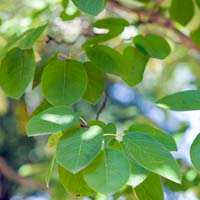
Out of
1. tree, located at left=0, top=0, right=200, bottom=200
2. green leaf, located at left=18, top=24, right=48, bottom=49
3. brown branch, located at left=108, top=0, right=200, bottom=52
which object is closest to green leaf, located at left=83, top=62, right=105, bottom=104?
tree, located at left=0, top=0, right=200, bottom=200

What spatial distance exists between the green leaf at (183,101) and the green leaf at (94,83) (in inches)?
9.9

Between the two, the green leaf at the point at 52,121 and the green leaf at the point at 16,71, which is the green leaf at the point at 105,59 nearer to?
the green leaf at the point at 16,71

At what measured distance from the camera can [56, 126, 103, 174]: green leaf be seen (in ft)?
2.03

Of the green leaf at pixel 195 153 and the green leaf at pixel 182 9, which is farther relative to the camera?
the green leaf at pixel 182 9

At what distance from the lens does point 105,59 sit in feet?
3.18

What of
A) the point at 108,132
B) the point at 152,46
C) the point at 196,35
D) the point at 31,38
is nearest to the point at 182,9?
the point at 196,35

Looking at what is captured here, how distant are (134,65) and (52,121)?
0.37 metres

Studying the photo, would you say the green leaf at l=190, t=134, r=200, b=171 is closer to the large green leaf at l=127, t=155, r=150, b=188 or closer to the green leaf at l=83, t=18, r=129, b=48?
the large green leaf at l=127, t=155, r=150, b=188

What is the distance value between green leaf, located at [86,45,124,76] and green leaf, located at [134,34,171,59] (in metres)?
0.07

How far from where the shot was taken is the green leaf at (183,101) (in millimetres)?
732

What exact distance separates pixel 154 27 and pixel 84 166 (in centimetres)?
128

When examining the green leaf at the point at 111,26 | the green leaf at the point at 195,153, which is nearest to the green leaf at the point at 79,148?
the green leaf at the point at 195,153

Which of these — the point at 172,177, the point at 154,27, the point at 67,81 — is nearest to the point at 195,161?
the point at 172,177

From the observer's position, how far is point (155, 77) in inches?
97.6
